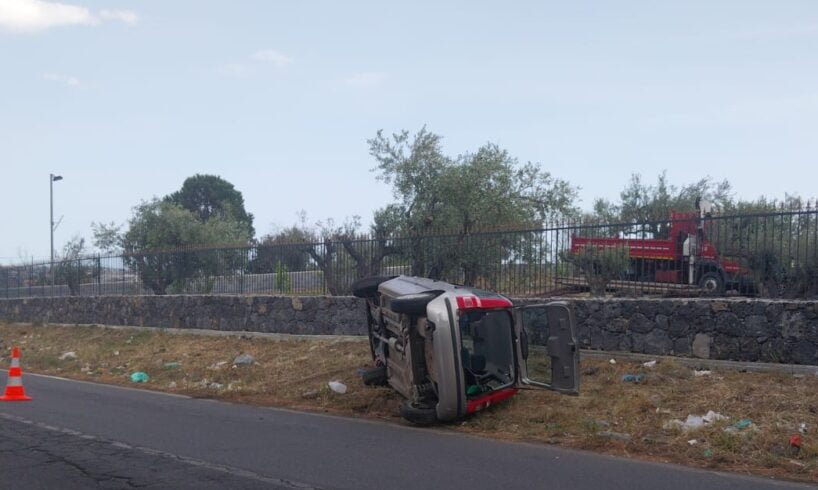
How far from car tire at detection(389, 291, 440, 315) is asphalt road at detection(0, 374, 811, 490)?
149 cm

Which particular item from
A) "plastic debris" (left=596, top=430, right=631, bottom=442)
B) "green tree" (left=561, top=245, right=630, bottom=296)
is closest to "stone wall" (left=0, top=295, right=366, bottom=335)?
"green tree" (left=561, top=245, right=630, bottom=296)

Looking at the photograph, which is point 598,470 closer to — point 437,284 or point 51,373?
point 437,284

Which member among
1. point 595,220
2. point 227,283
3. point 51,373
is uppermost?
point 595,220

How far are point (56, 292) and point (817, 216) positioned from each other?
2324 centimetres

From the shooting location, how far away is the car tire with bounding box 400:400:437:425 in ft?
32.7

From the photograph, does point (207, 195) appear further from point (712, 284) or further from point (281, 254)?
point (712, 284)

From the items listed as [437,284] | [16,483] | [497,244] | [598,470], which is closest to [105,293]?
[497,244]

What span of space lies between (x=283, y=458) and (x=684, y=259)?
23.2 feet

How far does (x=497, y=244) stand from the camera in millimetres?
14391

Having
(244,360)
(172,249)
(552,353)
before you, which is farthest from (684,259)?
(172,249)

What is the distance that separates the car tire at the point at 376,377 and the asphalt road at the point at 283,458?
1039mm

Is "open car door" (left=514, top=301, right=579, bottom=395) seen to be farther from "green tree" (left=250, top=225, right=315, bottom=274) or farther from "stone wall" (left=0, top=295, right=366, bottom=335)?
"green tree" (left=250, top=225, right=315, bottom=274)

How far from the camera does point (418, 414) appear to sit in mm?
10000

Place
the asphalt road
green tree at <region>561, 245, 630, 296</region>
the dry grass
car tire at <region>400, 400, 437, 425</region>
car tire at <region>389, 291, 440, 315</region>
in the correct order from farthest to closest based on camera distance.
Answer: green tree at <region>561, 245, 630, 296</region> < car tire at <region>400, 400, 437, 425</region> < car tire at <region>389, 291, 440, 315</region> < the dry grass < the asphalt road
